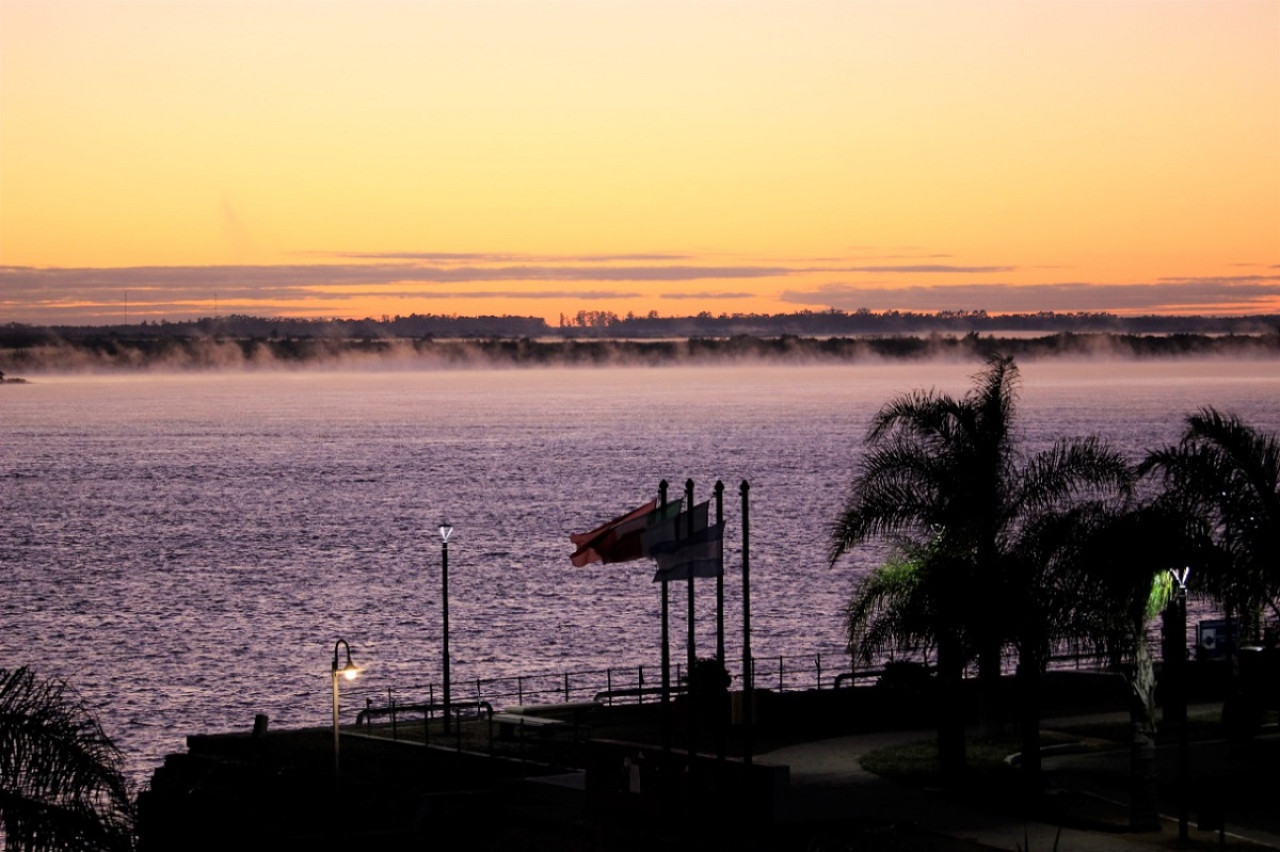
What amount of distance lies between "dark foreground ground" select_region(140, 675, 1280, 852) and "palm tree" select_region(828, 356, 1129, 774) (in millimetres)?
2660

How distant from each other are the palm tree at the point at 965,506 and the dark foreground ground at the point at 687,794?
8.73ft

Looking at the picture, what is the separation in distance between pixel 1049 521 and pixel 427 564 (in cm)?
8174

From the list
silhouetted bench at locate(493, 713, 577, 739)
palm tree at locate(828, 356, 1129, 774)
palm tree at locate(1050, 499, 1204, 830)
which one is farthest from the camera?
silhouetted bench at locate(493, 713, 577, 739)

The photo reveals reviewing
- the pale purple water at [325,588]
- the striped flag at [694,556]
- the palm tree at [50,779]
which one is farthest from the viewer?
the pale purple water at [325,588]

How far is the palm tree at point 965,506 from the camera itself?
109ft

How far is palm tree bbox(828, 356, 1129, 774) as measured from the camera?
109ft

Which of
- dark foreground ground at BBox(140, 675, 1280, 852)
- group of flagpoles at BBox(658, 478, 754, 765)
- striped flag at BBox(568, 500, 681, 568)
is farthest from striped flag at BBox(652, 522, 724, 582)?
dark foreground ground at BBox(140, 675, 1280, 852)

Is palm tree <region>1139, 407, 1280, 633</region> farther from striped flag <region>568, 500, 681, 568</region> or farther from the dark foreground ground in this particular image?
striped flag <region>568, 500, 681, 568</region>

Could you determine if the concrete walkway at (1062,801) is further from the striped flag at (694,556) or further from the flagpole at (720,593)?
the striped flag at (694,556)

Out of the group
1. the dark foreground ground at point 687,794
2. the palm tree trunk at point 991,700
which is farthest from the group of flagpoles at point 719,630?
the palm tree trunk at point 991,700

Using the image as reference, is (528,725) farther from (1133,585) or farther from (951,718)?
(1133,585)

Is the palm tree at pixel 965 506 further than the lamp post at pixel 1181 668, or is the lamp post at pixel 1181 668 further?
the palm tree at pixel 965 506

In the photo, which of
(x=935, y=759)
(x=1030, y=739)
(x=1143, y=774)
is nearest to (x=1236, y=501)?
(x=1143, y=774)

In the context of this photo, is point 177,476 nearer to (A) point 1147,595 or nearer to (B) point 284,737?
(B) point 284,737
